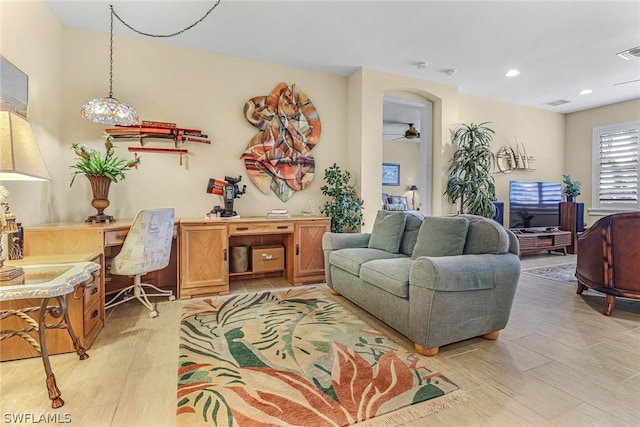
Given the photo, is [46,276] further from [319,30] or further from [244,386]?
[319,30]

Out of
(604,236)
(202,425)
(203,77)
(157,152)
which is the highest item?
(203,77)

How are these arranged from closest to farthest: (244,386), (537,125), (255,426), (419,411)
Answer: (255,426), (419,411), (244,386), (537,125)

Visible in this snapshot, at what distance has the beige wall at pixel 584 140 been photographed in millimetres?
5906

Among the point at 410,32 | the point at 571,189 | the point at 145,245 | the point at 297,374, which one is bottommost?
the point at 297,374

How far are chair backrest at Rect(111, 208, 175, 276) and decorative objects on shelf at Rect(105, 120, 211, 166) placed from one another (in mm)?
1157

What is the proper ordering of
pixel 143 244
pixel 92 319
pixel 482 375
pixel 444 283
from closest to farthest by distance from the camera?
pixel 482 375 → pixel 444 283 → pixel 92 319 → pixel 143 244

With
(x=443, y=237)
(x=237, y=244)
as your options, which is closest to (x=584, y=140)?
(x=443, y=237)

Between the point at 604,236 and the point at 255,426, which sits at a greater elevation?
the point at 604,236

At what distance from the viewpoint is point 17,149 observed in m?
1.62

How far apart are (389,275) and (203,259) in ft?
6.69

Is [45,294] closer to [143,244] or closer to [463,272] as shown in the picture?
[143,244]

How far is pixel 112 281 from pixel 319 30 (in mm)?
3594

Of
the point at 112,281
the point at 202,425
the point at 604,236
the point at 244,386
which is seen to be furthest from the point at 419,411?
the point at 112,281

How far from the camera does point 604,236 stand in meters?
2.82
